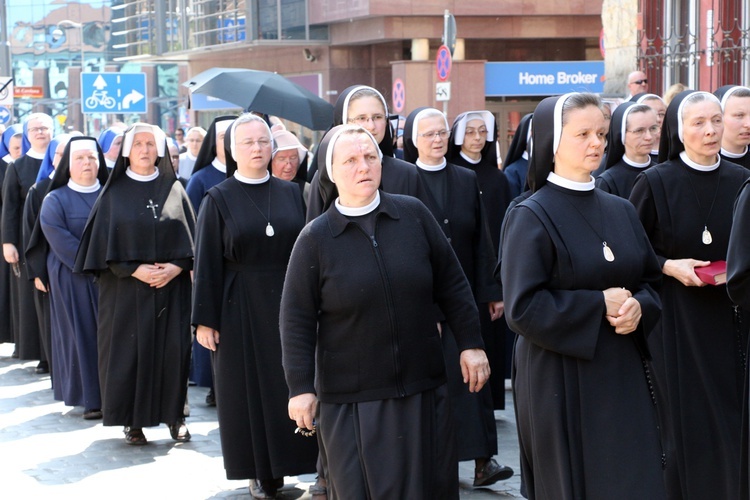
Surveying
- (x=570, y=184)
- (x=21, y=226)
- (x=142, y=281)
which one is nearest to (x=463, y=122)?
(x=142, y=281)

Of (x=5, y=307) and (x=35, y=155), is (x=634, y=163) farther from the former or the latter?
(x=5, y=307)

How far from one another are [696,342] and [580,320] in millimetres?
1781

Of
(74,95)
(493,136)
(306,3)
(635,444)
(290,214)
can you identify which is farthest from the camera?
(74,95)

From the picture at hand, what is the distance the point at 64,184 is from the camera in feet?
33.9

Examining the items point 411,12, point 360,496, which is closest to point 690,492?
point 360,496

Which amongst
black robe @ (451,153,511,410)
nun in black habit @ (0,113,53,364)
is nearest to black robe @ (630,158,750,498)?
black robe @ (451,153,511,410)

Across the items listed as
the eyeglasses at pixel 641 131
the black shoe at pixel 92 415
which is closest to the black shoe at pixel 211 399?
the black shoe at pixel 92 415

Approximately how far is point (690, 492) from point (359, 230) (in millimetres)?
2231

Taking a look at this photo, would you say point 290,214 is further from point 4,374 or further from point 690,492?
point 4,374

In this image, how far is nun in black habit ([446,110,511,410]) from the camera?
8883mm

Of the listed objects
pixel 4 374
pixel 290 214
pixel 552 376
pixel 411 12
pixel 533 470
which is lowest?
pixel 4 374

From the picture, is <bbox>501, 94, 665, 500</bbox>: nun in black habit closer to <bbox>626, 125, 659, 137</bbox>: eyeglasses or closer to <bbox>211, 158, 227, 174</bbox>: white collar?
<bbox>626, 125, 659, 137</bbox>: eyeglasses

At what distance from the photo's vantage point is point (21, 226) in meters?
12.8

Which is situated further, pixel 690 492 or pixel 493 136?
pixel 493 136
